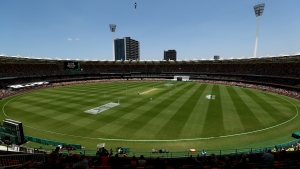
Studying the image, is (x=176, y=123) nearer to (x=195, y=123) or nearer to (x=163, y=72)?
(x=195, y=123)

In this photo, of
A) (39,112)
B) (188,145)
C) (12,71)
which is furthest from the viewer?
(12,71)

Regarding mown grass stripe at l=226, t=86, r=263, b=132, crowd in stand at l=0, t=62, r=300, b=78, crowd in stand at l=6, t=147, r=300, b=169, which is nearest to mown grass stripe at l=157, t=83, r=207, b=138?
mown grass stripe at l=226, t=86, r=263, b=132

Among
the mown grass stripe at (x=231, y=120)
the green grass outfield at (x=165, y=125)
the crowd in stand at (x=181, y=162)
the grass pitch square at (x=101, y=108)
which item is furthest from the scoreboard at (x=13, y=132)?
the mown grass stripe at (x=231, y=120)

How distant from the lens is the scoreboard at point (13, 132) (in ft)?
55.5

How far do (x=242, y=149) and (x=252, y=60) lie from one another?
55198mm

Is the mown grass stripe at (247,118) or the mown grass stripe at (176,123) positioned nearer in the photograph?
the mown grass stripe at (176,123)

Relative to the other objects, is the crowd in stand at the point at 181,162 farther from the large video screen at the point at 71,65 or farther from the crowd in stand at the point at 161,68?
the large video screen at the point at 71,65

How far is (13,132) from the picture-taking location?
680 inches

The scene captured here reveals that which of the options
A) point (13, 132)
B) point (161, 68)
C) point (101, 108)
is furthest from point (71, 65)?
point (13, 132)

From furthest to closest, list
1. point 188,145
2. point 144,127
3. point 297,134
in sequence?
1. point 144,127
2. point 297,134
3. point 188,145

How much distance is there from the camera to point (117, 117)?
25.2 meters

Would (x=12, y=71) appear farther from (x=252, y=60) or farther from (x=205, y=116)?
(x=252, y=60)

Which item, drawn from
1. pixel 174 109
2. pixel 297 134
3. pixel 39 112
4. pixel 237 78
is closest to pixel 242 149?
pixel 297 134

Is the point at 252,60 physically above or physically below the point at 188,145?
above
